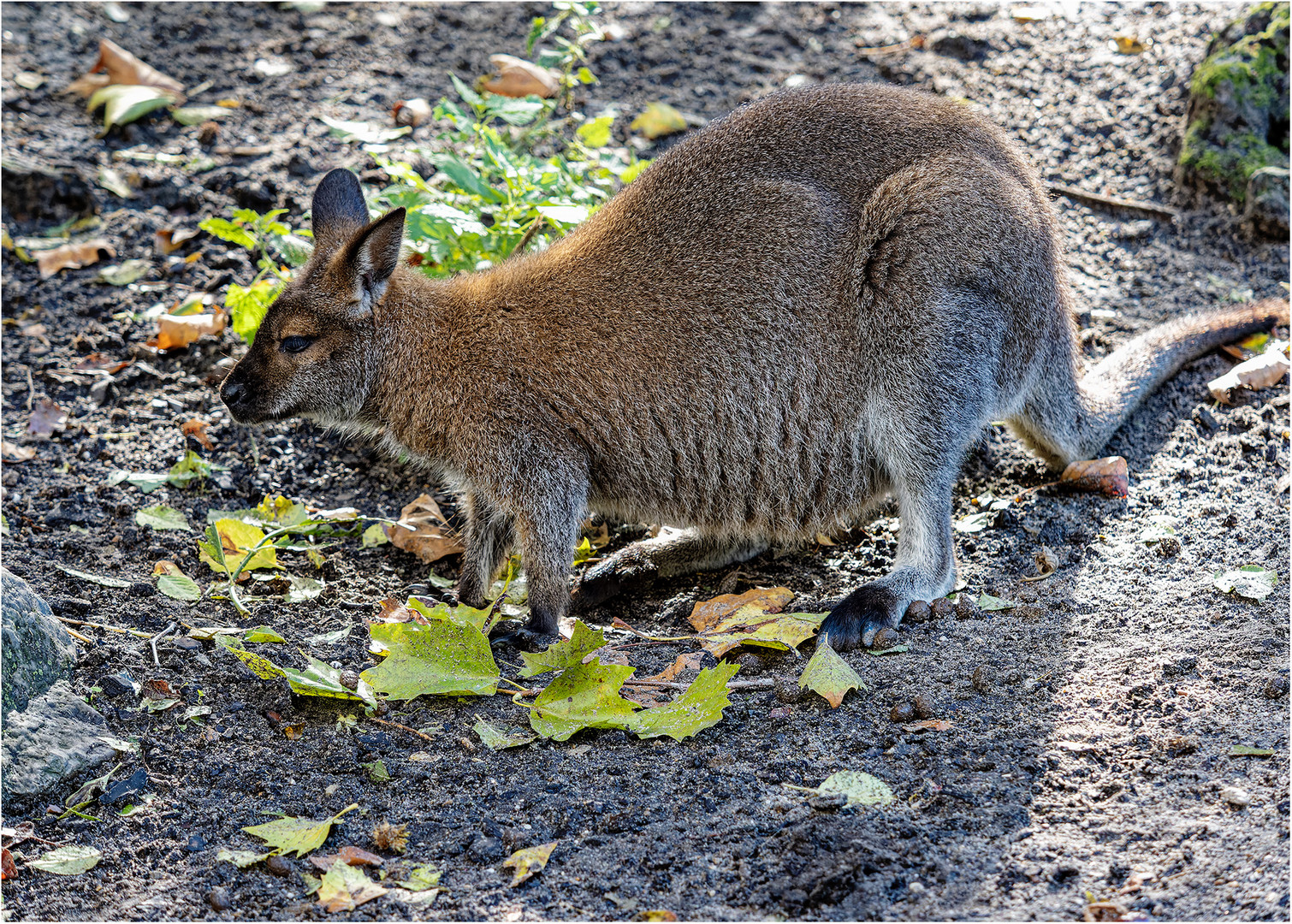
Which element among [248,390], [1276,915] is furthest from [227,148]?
[1276,915]

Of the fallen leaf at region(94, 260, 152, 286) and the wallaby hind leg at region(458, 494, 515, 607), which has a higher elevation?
the fallen leaf at region(94, 260, 152, 286)

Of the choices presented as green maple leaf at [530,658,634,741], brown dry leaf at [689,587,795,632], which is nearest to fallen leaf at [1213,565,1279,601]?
brown dry leaf at [689,587,795,632]

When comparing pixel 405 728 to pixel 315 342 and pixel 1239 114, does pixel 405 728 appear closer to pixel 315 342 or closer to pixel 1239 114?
pixel 315 342

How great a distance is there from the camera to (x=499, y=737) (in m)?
3.62

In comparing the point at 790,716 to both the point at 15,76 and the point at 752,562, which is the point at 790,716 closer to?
the point at 752,562

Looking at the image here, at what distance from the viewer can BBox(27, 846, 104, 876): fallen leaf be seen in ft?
9.89

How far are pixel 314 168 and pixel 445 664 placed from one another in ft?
12.7

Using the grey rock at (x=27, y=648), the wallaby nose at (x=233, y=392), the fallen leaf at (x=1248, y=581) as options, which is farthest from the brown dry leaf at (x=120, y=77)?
the fallen leaf at (x=1248, y=581)

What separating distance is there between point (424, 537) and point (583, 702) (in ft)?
5.27

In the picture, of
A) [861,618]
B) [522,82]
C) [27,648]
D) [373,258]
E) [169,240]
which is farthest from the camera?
[522,82]

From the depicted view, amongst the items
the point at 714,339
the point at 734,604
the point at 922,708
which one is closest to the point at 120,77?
the point at 714,339

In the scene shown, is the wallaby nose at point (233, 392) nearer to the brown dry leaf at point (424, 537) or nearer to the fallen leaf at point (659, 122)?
the brown dry leaf at point (424, 537)

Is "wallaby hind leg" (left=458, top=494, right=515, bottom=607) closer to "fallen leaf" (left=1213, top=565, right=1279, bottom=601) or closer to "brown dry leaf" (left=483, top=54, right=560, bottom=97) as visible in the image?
"fallen leaf" (left=1213, top=565, right=1279, bottom=601)

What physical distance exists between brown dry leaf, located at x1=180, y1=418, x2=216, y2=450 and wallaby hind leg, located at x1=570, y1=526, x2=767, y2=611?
1815 mm
